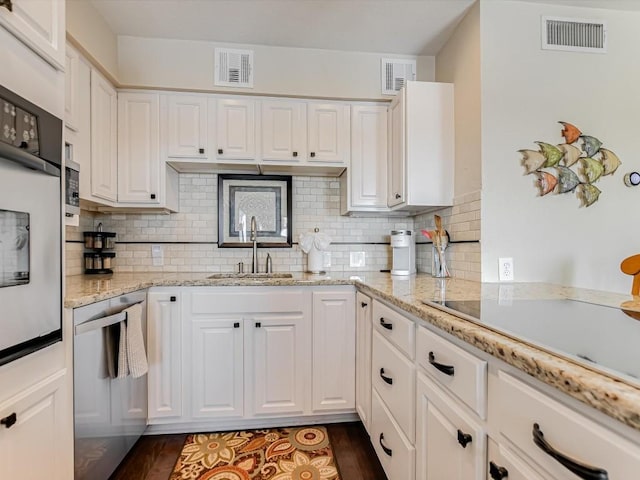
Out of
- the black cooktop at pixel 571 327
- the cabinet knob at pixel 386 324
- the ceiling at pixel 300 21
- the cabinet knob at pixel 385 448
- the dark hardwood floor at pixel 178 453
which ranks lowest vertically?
the dark hardwood floor at pixel 178 453

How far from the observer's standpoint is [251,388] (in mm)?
2010

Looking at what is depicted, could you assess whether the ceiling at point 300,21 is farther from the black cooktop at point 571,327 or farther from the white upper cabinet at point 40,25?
the black cooktop at point 571,327

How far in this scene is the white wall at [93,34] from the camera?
5.82ft

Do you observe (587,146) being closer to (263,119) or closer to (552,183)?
(552,183)

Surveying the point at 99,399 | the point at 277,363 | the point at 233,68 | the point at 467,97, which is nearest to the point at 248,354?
the point at 277,363

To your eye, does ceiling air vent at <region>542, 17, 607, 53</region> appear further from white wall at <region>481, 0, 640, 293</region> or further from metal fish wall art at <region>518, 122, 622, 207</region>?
metal fish wall art at <region>518, 122, 622, 207</region>

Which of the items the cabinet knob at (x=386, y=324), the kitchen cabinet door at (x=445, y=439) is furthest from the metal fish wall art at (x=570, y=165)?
the kitchen cabinet door at (x=445, y=439)

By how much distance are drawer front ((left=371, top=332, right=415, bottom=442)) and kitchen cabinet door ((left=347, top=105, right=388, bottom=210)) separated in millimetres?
1083

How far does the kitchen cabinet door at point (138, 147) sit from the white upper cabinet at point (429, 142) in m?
1.67

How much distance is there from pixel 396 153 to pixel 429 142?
24cm

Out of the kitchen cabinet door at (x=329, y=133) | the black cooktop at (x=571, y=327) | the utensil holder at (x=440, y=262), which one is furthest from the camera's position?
the kitchen cabinet door at (x=329, y=133)

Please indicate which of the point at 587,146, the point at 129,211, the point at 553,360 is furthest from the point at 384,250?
the point at 553,360

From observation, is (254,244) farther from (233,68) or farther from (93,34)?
(93,34)

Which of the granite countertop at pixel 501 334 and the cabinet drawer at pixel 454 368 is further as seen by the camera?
the cabinet drawer at pixel 454 368
